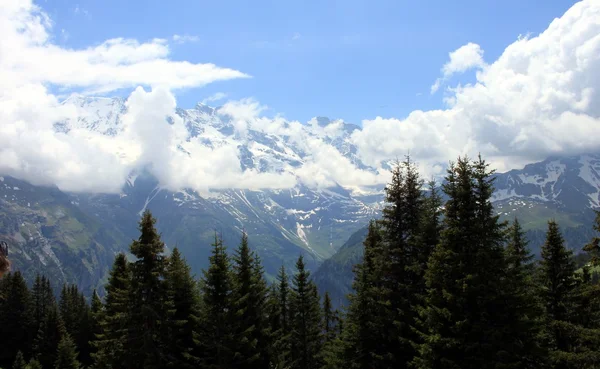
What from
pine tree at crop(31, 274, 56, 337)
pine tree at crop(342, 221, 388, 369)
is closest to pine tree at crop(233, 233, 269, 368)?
pine tree at crop(342, 221, 388, 369)

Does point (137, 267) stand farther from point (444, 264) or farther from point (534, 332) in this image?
point (534, 332)

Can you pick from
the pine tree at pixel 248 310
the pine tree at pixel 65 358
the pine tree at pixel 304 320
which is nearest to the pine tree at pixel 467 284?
the pine tree at pixel 248 310

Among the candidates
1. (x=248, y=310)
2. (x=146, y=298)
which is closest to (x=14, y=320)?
(x=146, y=298)

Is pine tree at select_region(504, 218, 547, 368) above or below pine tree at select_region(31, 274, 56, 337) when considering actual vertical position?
below

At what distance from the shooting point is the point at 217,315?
31500 millimetres

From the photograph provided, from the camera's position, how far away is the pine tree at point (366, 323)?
29.5 meters

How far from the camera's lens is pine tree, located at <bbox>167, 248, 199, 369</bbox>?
33.3 m

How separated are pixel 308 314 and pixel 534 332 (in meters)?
32.3

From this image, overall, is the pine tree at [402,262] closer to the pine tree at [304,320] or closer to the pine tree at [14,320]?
the pine tree at [304,320]

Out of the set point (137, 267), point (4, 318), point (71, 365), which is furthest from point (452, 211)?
point (4, 318)

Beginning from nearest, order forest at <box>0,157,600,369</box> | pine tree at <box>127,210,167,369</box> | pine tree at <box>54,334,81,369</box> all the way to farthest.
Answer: forest at <box>0,157,600,369</box>, pine tree at <box>127,210,167,369</box>, pine tree at <box>54,334,81,369</box>

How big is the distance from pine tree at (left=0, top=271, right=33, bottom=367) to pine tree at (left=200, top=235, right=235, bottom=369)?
186 ft

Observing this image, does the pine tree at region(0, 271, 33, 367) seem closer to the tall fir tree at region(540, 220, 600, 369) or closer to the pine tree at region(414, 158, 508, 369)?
the pine tree at region(414, 158, 508, 369)

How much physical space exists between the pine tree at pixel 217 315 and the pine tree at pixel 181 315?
1.63 metres
